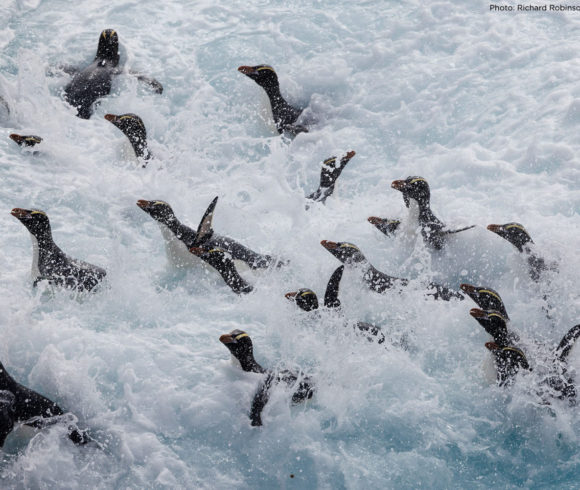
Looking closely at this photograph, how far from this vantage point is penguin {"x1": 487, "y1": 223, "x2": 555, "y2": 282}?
18.5 feet

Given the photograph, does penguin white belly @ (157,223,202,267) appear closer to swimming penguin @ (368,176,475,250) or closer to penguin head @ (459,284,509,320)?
swimming penguin @ (368,176,475,250)

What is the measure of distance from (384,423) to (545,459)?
39.4 inches

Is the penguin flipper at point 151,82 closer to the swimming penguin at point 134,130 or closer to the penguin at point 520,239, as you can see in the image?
the swimming penguin at point 134,130

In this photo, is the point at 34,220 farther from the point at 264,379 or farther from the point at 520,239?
the point at 520,239

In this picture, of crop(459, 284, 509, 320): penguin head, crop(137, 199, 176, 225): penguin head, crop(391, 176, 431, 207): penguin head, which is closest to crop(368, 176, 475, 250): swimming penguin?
crop(391, 176, 431, 207): penguin head

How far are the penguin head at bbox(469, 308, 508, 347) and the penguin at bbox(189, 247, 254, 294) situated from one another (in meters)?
1.72

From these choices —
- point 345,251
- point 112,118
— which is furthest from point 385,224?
point 112,118

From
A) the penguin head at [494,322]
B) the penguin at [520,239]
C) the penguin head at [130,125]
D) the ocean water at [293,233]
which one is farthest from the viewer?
the penguin head at [130,125]

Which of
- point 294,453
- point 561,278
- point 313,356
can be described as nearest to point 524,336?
point 561,278

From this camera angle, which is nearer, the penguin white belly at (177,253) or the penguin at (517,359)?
the penguin at (517,359)

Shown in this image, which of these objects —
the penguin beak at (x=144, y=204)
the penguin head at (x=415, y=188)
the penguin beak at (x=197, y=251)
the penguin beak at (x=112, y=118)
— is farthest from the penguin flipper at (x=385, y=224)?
the penguin beak at (x=112, y=118)

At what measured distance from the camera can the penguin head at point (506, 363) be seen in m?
4.56

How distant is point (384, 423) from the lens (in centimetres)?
441

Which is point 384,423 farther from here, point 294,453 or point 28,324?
point 28,324
